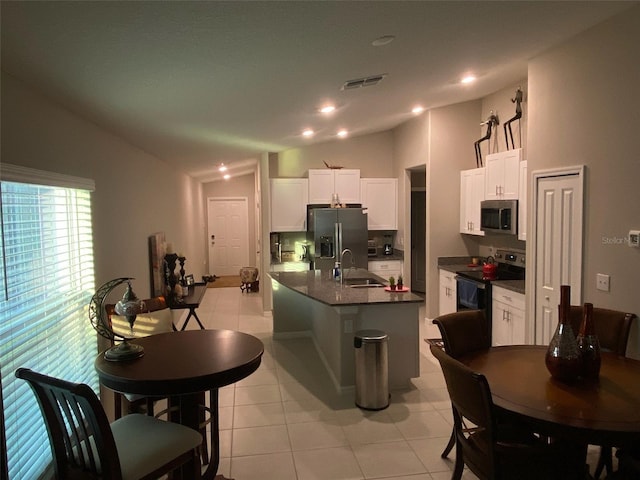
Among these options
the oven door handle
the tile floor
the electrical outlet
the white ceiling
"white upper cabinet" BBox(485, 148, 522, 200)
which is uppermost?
the white ceiling

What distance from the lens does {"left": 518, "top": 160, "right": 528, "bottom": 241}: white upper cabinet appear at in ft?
15.4

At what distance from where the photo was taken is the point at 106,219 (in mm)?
3475

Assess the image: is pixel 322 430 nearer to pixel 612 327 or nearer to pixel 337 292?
pixel 337 292

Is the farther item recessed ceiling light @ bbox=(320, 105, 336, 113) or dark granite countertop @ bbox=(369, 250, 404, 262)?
dark granite countertop @ bbox=(369, 250, 404, 262)

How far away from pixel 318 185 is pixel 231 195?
4675mm

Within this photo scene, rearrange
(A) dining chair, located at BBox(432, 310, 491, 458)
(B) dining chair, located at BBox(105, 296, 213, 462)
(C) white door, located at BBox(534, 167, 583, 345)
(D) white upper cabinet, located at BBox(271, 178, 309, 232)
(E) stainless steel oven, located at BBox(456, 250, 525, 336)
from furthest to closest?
(D) white upper cabinet, located at BBox(271, 178, 309, 232)
(E) stainless steel oven, located at BBox(456, 250, 525, 336)
(C) white door, located at BBox(534, 167, 583, 345)
(B) dining chair, located at BBox(105, 296, 213, 462)
(A) dining chair, located at BBox(432, 310, 491, 458)

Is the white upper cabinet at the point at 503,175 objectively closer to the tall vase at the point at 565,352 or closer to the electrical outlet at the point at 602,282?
the electrical outlet at the point at 602,282

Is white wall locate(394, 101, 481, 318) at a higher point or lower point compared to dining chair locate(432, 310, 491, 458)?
higher

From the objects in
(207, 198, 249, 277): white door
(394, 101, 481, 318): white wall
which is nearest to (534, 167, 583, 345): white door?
(394, 101, 481, 318): white wall

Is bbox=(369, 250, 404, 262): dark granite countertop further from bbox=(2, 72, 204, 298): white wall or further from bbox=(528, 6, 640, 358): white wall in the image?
bbox=(528, 6, 640, 358): white wall

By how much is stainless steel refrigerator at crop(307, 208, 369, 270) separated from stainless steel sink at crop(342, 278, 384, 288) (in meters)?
1.74

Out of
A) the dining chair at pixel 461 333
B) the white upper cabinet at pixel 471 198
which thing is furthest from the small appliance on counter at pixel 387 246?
the dining chair at pixel 461 333

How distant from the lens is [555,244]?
3721mm

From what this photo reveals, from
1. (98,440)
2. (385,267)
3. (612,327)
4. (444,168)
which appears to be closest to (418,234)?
(385,267)
